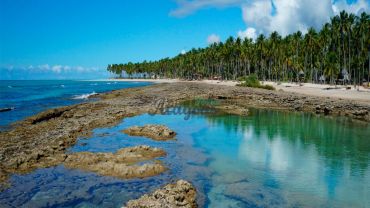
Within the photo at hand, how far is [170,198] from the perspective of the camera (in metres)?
12.5

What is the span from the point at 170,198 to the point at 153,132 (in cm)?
1454

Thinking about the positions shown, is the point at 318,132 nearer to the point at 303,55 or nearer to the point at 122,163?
the point at 122,163

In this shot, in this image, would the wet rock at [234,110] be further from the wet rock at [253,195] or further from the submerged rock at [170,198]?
the submerged rock at [170,198]

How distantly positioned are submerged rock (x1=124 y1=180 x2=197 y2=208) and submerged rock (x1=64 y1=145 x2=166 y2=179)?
10.8 feet

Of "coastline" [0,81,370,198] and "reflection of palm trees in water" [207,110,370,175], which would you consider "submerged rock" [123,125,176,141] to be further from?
"reflection of palm trees in water" [207,110,370,175]

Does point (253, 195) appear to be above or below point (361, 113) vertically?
below

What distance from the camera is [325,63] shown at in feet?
293

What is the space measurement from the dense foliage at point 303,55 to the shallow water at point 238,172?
185ft

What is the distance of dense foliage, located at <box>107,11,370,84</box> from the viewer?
8112 cm

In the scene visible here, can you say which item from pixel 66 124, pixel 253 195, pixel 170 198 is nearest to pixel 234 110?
pixel 66 124

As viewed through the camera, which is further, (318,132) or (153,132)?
(318,132)

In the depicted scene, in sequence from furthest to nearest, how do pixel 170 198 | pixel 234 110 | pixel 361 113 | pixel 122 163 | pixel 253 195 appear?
pixel 234 110 → pixel 361 113 → pixel 122 163 → pixel 253 195 → pixel 170 198

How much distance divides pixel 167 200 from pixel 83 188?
4.77m

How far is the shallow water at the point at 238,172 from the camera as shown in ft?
46.6
